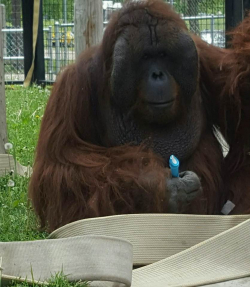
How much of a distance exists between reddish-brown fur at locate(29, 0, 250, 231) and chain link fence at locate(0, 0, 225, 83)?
144 inches

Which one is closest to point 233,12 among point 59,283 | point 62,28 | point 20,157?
point 20,157

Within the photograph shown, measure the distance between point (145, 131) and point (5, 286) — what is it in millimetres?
1082

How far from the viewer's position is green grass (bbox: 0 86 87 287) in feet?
9.06

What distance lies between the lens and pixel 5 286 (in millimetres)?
2021

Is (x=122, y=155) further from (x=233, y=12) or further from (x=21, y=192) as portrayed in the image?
(x=233, y=12)

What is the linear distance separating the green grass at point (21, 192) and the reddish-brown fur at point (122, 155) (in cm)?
12

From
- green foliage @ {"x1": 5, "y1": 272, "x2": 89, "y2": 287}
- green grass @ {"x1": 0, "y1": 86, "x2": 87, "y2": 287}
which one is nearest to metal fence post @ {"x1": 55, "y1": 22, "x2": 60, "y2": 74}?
green grass @ {"x1": 0, "y1": 86, "x2": 87, "y2": 287}

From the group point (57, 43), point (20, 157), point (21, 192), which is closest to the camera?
point (21, 192)

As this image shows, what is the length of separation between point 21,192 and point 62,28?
249 inches

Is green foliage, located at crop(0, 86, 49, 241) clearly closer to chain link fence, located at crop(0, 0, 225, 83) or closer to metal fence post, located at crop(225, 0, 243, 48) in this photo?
chain link fence, located at crop(0, 0, 225, 83)

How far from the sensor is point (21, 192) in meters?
3.45

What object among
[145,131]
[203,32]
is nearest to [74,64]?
[145,131]

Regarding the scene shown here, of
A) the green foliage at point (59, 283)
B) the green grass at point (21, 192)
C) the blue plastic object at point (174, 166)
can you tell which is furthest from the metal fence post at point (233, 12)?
the green foliage at point (59, 283)

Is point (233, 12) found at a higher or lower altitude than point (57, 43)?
higher
